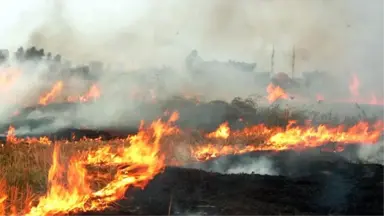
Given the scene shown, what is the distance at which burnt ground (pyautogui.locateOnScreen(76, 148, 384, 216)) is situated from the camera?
14.2 m

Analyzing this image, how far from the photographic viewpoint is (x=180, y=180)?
17.2m

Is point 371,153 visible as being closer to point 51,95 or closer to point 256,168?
point 256,168

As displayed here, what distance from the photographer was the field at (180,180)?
14055mm

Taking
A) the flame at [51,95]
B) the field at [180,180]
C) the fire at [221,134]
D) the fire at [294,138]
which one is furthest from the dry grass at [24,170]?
the flame at [51,95]

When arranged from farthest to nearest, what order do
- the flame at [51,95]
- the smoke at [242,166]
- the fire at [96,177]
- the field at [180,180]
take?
the flame at [51,95]
the smoke at [242,166]
the field at [180,180]
the fire at [96,177]

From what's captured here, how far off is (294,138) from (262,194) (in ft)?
52.1

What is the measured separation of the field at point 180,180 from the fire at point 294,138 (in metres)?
0.25

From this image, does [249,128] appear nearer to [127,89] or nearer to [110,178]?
[110,178]

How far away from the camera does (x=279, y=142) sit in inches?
1210

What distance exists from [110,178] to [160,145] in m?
7.72

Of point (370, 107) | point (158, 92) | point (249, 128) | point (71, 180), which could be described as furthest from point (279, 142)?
point (158, 92)

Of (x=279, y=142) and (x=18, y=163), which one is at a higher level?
(x=279, y=142)

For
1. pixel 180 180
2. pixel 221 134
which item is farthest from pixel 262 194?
pixel 221 134

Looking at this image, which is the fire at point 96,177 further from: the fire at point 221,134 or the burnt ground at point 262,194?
the fire at point 221,134
